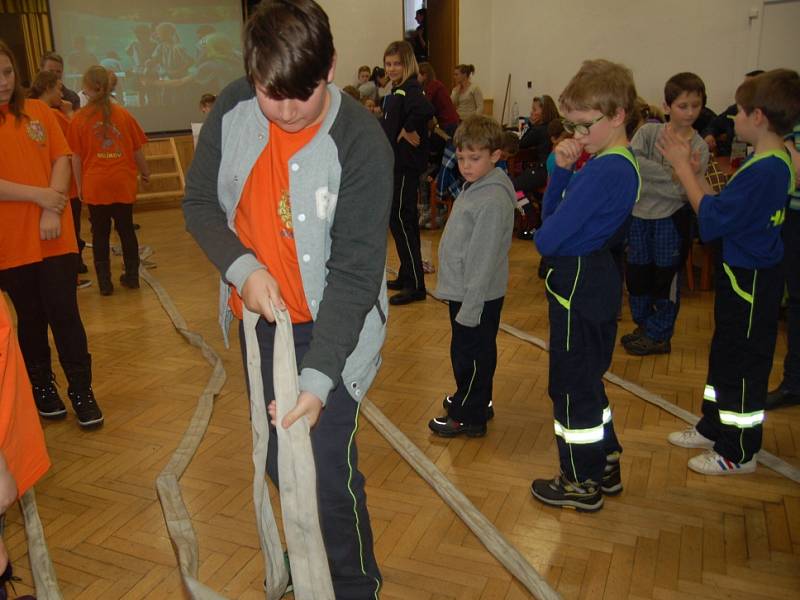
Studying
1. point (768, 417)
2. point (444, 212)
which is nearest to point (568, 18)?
point (444, 212)

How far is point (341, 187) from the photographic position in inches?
59.7

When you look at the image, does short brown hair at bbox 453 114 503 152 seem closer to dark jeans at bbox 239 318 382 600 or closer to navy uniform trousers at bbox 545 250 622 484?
navy uniform trousers at bbox 545 250 622 484

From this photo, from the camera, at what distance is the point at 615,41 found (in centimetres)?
989

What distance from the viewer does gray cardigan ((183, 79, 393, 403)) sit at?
147 centimetres

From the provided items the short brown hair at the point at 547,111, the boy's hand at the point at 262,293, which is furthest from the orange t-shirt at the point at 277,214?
the short brown hair at the point at 547,111

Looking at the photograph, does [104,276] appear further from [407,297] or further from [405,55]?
[405,55]

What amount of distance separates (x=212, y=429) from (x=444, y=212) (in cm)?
554

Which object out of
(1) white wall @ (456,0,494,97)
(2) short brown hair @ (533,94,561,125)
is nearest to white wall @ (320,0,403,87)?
(1) white wall @ (456,0,494,97)

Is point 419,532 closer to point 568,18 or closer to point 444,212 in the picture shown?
point 444,212

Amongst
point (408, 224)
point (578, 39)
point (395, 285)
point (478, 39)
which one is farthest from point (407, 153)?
point (478, 39)

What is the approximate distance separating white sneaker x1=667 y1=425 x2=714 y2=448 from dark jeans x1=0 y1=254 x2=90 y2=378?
2616 mm

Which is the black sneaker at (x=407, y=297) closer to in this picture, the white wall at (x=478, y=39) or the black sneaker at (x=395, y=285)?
the black sneaker at (x=395, y=285)

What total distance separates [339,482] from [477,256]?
1.38 m

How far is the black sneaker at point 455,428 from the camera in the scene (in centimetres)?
311
